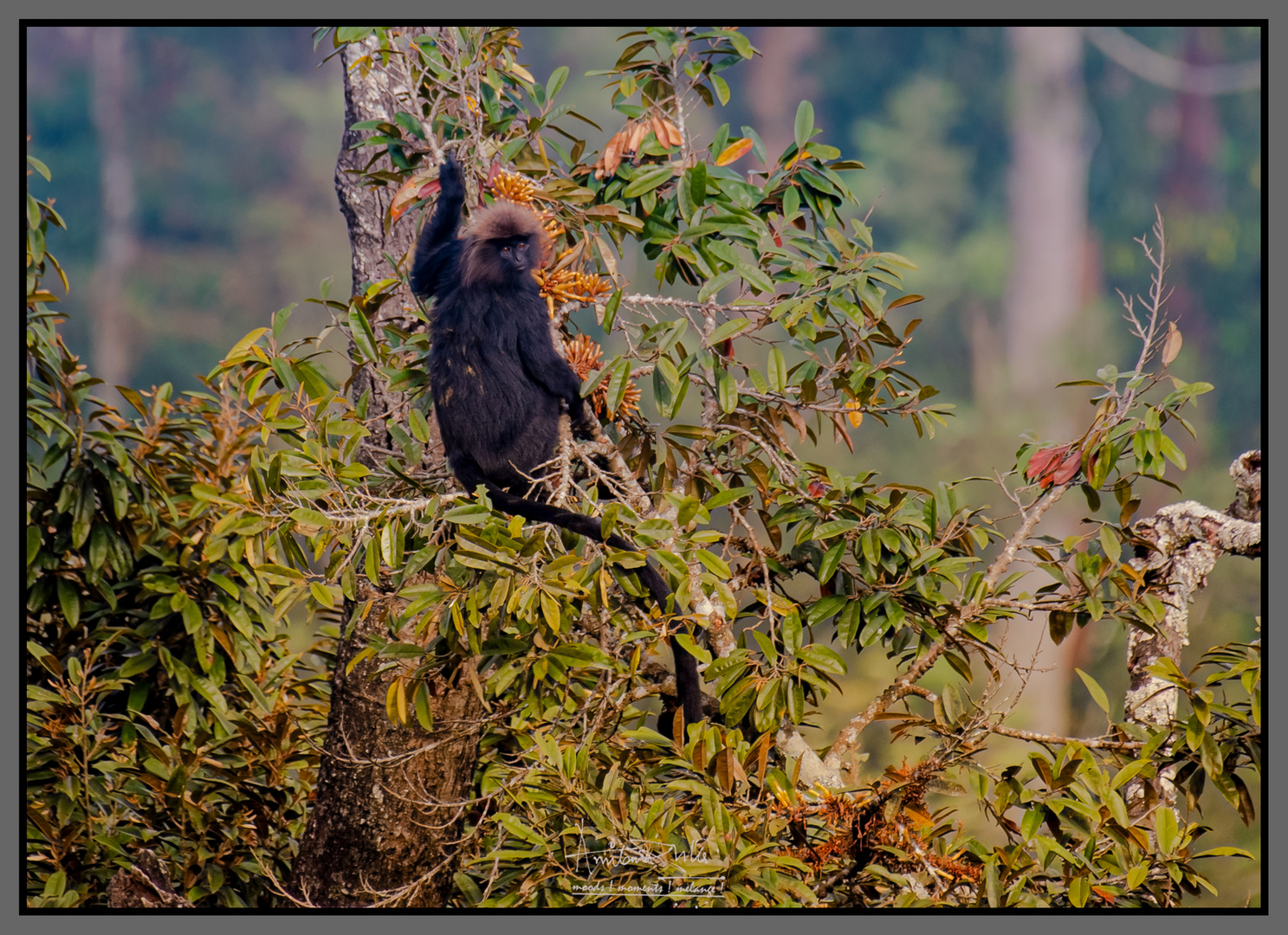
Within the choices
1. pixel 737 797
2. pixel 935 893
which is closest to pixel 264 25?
pixel 737 797

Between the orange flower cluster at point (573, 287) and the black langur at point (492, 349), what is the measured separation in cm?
4

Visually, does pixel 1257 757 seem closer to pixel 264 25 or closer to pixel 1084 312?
pixel 264 25

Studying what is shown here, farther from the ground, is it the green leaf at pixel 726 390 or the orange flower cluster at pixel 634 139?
the orange flower cluster at pixel 634 139

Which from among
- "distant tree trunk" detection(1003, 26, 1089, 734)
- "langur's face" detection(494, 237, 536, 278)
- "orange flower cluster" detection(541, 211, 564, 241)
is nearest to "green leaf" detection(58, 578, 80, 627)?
"langur's face" detection(494, 237, 536, 278)

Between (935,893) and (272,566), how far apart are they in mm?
1199

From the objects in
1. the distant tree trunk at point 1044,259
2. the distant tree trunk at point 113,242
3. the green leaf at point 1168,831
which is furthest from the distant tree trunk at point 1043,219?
the distant tree trunk at point 113,242

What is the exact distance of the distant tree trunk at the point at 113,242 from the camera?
2.66m

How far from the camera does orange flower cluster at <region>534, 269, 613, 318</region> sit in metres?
1.86

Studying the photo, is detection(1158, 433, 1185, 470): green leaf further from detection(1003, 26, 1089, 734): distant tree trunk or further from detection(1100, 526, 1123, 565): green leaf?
detection(1003, 26, 1089, 734): distant tree trunk

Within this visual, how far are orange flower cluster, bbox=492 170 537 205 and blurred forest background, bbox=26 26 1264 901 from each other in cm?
49

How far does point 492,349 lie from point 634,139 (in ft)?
1.56

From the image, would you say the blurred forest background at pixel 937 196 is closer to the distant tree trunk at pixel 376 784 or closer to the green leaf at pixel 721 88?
the green leaf at pixel 721 88

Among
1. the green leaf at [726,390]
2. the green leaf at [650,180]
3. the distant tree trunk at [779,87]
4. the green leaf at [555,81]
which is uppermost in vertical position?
the distant tree trunk at [779,87]

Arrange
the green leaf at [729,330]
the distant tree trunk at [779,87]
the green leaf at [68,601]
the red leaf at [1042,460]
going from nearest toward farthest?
the green leaf at [729,330] < the red leaf at [1042,460] < the green leaf at [68,601] < the distant tree trunk at [779,87]
